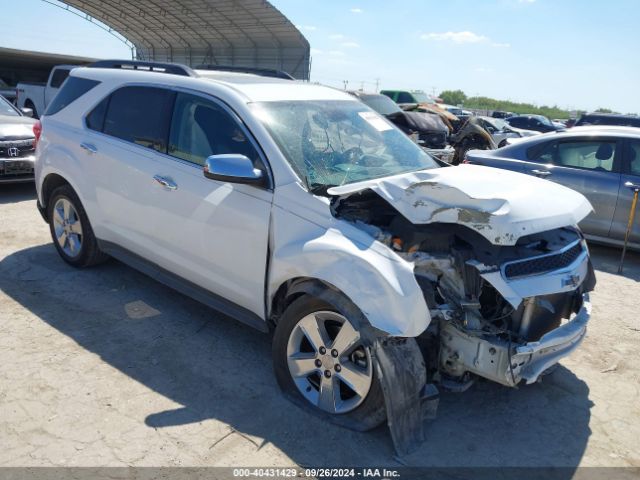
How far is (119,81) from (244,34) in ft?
94.0

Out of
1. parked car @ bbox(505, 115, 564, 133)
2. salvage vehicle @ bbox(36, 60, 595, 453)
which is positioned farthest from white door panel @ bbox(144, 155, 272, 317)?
parked car @ bbox(505, 115, 564, 133)

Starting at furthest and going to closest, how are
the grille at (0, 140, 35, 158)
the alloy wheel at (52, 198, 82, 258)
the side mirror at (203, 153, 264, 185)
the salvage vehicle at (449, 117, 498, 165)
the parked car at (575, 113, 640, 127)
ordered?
the parked car at (575, 113, 640, 127), the salvage vehicle at (449, 117, 498, 165), the grille at (0, 140, 35, 158), the alloy wheel at (52, 198, 82, 258), the side mirror at (203, 153, 264, 185)

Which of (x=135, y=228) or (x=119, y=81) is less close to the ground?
(x=119, y=81)

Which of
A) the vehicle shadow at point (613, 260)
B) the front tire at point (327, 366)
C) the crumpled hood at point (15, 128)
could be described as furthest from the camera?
the crumpled hood at point (15, 128)

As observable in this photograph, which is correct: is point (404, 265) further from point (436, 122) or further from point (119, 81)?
point (436, 122)

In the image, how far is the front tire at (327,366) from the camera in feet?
9.78

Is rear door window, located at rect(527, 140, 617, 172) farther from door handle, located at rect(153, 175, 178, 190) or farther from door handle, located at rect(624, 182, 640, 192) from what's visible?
door handle, located at rect(153, 175, 178, 190)

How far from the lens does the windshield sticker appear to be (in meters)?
4.33

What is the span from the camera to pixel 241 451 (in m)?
2.89

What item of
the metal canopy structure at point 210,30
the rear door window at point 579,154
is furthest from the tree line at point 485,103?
the rear door window at point 579,154

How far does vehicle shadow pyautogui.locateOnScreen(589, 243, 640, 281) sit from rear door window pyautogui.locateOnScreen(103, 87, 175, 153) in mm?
5356

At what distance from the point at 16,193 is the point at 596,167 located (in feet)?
28.5

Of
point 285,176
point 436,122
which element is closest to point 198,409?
point 285,176

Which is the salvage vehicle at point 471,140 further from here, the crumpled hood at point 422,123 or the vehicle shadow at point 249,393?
the vehicle shadow at point 249,393
